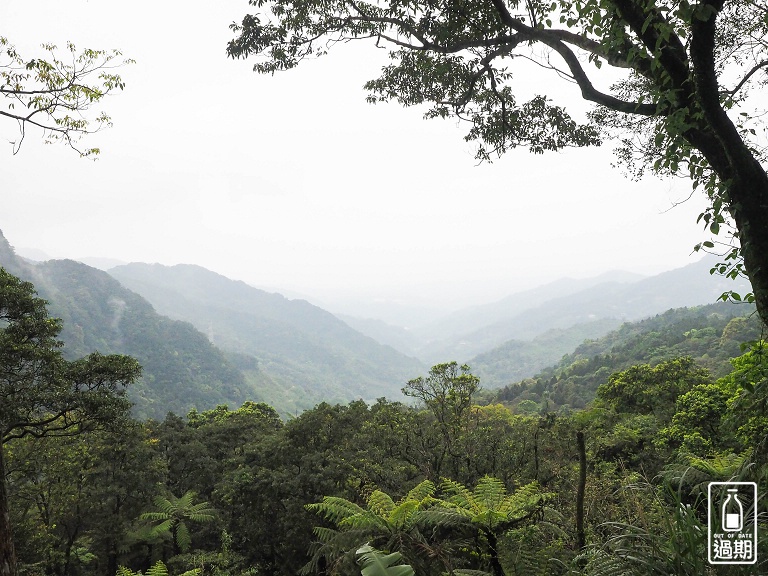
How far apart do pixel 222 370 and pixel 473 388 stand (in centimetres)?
8337

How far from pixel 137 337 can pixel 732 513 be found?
99.8 meters

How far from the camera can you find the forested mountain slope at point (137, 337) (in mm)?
72000

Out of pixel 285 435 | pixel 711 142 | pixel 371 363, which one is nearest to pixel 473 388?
pixel 285 435

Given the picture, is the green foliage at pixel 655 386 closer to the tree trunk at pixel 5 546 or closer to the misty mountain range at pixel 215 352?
the tree trunk at pixel 5 546

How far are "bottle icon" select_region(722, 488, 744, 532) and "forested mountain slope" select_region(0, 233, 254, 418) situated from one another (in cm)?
7063

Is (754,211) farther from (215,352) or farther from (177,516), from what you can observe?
(215,352)

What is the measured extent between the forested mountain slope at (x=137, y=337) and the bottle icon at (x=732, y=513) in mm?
70627

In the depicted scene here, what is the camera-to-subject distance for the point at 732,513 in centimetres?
239

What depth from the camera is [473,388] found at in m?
11.5

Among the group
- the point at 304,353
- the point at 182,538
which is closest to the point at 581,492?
the point at 182,538

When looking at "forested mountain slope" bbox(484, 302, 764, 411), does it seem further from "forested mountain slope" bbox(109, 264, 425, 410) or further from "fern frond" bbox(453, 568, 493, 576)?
"forested mountain slope" bbox(109, 264, 425, 410)

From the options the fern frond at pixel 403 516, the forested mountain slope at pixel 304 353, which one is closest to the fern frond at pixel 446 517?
the fern frond at pixel 403 516

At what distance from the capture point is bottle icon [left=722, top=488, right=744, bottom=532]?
2307 mm

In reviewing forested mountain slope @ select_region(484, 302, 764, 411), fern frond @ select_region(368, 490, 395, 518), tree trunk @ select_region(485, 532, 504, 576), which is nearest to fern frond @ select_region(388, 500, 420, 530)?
fern frond @ select_region(368, 490, 395, 518)
